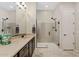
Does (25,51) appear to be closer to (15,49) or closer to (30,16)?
(15,49)

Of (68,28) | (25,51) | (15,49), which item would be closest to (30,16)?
(68,28)

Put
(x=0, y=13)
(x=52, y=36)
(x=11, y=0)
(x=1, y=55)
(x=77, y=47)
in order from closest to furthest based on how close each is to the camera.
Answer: (x=1, y=55)
(x=0, y=13)
(x=11, y=0)
(x=77, y=47)
(x=52, y=36)

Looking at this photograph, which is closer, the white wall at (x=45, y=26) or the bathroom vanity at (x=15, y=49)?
the bathroom vanity at (x=15, y=49)

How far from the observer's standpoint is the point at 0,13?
3615 mm

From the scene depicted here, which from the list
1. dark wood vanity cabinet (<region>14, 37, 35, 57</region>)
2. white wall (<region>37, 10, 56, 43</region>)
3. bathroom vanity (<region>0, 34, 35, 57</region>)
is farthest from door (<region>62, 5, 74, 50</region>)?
bathroom vanity (<region>0, 34, 35, 57</region>)

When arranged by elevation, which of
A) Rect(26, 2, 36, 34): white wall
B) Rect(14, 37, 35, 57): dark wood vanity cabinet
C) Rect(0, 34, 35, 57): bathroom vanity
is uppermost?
Rect(26, 2, 36, 34): white wall

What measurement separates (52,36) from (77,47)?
2.38 metres

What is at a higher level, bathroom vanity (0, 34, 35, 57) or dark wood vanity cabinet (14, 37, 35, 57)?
bathroom vanity (0, 34, 35, 57)

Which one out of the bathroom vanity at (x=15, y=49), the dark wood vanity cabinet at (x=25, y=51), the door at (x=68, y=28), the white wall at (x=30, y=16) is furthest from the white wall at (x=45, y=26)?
the bathroom vanity at (x=15, y=49)

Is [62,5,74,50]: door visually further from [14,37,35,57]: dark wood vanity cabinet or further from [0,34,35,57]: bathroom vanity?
[0,34,35,57]: bathroom vanity

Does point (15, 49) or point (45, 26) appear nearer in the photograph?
point (15, 49)

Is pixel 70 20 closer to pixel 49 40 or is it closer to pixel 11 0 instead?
pixel 49 40

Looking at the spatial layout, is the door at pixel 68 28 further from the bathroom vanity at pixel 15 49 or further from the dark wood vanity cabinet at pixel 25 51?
the bathroom vanity at pixel 15 49

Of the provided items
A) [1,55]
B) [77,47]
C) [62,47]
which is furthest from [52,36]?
[1,55]
